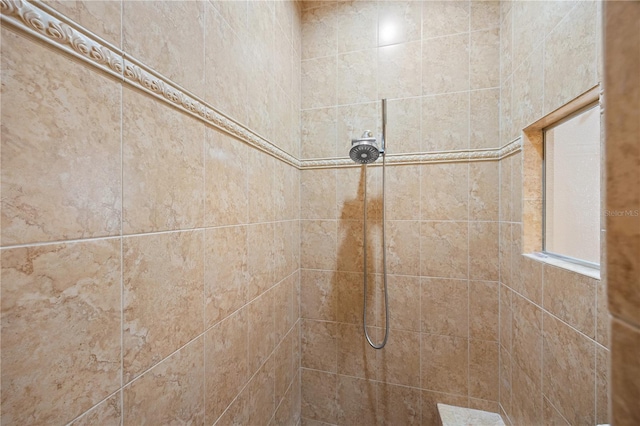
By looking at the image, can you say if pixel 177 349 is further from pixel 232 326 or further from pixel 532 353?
pixel 532 353

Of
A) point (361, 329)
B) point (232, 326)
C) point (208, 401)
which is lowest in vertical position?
point (361, 329)

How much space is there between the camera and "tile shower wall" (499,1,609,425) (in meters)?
0.76

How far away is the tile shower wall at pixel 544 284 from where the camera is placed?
762 millimetres

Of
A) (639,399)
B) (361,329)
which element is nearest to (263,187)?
(361,329)

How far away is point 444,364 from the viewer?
1421mm

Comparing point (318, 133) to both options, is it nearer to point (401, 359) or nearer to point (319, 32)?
point (319, 32)

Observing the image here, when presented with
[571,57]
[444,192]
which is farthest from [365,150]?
[571,57]

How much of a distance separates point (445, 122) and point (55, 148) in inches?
60.8

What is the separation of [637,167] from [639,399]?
12cm

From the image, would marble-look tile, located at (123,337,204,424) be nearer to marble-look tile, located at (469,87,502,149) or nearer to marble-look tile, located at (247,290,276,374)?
marble-look tile, located at (247,290,276,374)

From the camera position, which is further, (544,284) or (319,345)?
(319,345)

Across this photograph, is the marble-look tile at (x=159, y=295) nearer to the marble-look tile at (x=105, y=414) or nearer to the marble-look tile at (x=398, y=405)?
the marble-look tile at (x=105, y=414)

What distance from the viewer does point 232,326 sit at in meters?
0.91

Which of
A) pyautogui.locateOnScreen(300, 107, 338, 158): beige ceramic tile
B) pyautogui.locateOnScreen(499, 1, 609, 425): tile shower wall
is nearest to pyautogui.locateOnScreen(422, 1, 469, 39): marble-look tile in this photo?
pyautogui.locateOnScreen(499, 1, 609, 425): tile shower wall
